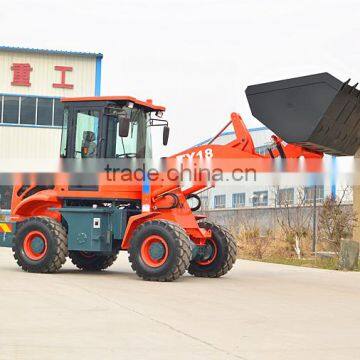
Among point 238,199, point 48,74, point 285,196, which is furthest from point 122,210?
point 238,199

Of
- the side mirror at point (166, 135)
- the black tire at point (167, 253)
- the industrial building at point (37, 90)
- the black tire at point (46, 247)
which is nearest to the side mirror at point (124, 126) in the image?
the side mirror at point (166, 135)

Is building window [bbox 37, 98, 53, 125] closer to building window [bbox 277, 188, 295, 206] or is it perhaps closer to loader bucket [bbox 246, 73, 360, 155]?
building window [bbox 277, 188, 295, 206]

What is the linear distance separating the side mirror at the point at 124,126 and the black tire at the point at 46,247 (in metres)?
2.10

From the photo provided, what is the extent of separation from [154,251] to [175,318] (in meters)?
4.53

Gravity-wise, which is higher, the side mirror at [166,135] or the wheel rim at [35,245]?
the side mirror at [166,135]

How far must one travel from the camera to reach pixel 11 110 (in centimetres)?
3938

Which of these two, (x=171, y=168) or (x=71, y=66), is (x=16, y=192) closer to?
(x=171, y=168)

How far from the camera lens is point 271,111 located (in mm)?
11141

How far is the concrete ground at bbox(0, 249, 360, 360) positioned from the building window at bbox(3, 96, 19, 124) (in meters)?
27.0

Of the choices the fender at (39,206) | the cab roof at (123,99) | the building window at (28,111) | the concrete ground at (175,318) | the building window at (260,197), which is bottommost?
the concrete ground at (175,318)

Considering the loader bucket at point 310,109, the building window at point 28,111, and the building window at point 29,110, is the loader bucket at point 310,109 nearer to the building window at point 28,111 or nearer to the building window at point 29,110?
the building window at point 29,110

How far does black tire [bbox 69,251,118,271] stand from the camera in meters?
15.3

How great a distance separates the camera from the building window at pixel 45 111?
39500mm

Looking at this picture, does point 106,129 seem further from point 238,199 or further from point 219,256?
point 238,199
